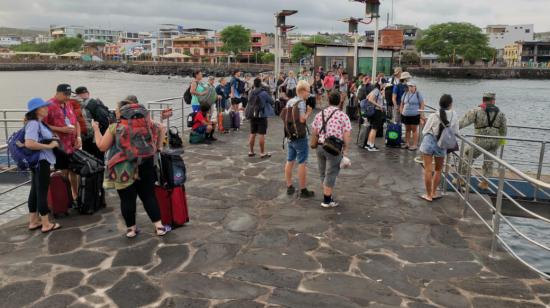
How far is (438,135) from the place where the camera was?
20.8 ft

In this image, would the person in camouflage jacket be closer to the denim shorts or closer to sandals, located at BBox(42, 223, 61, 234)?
the denim shorts

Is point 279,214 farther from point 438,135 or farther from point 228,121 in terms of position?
point 228,121

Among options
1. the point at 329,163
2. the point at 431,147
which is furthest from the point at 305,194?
the point at 431,147

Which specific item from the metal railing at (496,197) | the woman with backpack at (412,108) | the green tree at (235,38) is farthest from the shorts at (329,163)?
the green tree at (235,38)

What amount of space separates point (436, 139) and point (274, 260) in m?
3.16

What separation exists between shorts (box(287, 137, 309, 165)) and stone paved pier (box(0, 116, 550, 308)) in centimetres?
61

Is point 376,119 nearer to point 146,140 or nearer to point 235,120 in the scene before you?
point 235,120

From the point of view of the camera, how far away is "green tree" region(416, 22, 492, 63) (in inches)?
4060

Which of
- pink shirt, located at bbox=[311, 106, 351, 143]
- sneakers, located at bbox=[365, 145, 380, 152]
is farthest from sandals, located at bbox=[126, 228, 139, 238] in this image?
sneakers, located at bbox=[365, 145, 380, 152]

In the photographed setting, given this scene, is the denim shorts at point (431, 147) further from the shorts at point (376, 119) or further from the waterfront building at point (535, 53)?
the waterfront building at point (535, 53)

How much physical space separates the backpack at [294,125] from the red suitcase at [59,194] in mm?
3068

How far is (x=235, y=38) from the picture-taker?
109250 mm

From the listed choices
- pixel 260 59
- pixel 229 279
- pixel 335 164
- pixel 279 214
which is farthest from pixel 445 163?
pixel 260 59

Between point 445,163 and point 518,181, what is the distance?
304 cm
